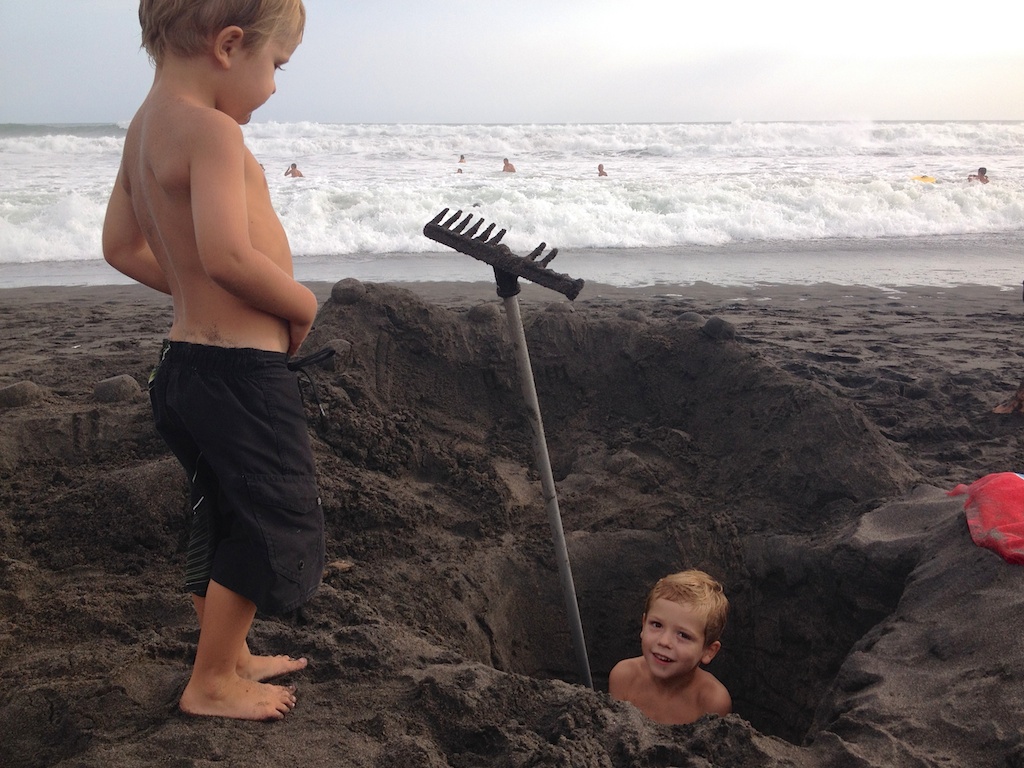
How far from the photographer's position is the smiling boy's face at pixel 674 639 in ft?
8.07

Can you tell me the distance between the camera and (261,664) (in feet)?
6.29

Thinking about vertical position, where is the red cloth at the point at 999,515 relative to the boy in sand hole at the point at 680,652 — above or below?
above

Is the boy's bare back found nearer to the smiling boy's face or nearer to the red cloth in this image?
the smiling boy's face

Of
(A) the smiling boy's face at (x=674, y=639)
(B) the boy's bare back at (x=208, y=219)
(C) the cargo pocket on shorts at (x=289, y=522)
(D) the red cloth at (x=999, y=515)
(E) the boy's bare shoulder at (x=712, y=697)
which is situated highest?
(B) the boy's bare back at (x=208, y=219)

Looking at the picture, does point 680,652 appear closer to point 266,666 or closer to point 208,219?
point 266,666

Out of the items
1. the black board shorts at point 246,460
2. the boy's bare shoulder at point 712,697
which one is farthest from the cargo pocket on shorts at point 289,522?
the boy's bare shoulder at point 712,697

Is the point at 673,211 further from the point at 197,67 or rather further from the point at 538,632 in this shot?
the point at 197,67

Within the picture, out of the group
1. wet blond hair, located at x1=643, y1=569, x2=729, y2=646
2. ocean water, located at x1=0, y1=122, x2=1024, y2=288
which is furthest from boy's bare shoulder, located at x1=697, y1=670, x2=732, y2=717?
ocean water, located at x1=0, y1=122, x2=1024, y2=288

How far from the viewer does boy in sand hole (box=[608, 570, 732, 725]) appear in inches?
97.0

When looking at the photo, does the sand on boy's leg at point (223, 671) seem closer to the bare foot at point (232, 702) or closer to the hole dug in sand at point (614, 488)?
the bare foot at point (232, 702)

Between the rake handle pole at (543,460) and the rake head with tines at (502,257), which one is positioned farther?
the rake handle pole at (543,460)

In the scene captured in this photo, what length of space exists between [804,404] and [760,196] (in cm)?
996

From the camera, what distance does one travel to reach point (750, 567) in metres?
3.03

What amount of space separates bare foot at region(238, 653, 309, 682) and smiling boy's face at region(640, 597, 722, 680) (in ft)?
3.63
